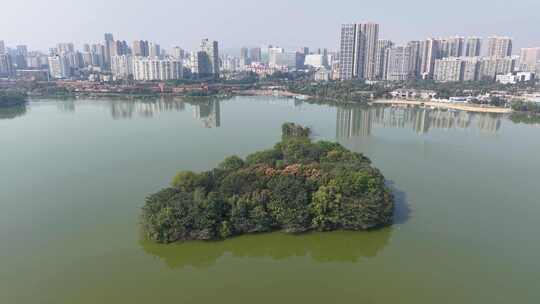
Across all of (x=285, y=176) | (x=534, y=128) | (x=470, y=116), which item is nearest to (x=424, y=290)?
(x=285, y=176)

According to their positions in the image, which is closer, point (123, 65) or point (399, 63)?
point (399, 63)

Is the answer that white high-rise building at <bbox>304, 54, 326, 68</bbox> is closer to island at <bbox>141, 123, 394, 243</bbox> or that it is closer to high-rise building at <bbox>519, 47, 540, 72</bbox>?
high-rise building at <bbox>519, 47, 540, 72</bbox>

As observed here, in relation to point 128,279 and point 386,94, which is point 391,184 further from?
point 386,94

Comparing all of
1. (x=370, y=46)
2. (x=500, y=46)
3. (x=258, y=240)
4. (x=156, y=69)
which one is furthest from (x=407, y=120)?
(x=500, y=46)

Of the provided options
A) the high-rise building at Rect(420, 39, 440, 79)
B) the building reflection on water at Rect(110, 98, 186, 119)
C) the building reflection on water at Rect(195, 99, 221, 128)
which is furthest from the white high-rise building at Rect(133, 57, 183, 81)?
the high-rise building at Rect(420, 39, 440, 79)

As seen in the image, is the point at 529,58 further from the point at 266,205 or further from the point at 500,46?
the point at 266,205

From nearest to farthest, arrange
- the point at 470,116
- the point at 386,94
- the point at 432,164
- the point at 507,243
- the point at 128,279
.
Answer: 1. the point at 128,279
2. the point at 507,243
3. the point at 432,164
4. the point at 470,116
5. the point at 386,94
